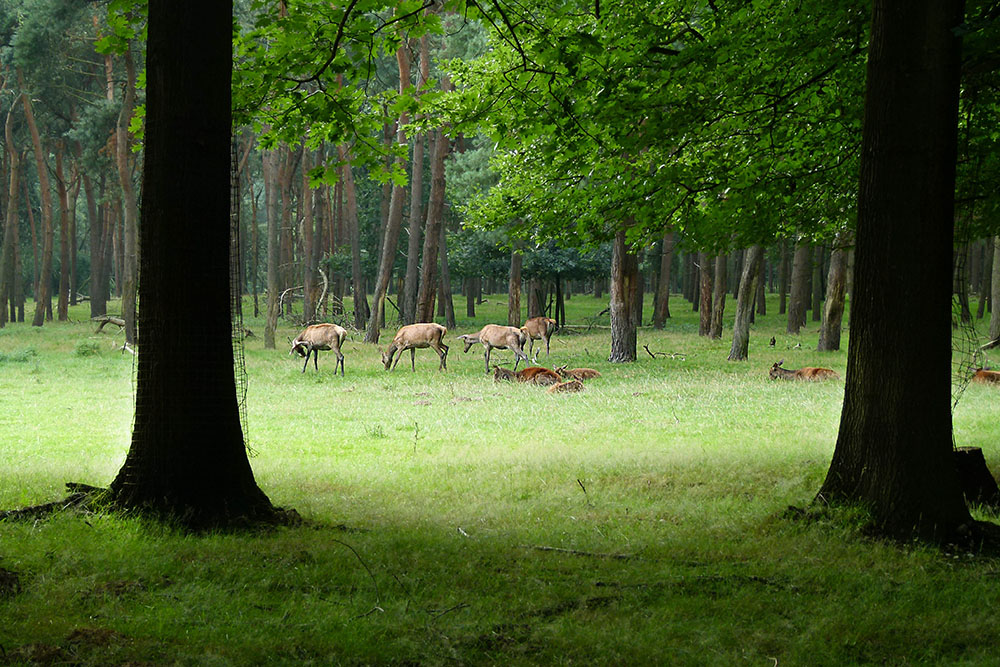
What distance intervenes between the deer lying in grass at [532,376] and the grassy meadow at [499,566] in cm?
643

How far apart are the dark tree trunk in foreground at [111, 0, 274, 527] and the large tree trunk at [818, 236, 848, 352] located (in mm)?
21080

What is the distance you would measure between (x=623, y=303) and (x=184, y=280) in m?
18.4

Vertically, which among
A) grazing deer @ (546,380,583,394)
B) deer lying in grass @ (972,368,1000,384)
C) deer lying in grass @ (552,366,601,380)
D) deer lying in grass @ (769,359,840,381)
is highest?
deer lying in grass @ (972,368,1000,384)

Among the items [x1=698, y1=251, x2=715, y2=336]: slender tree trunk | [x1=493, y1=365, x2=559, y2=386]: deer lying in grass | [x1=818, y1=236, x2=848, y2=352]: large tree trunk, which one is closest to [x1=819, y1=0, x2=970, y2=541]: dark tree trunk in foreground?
[x1=493, y1=365, x2=559, y2=386]: deer lying in grass

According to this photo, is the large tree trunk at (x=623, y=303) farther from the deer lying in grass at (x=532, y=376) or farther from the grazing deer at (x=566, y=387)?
the grazing deer at (x=566, y=387)

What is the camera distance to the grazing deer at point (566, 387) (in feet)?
55.8

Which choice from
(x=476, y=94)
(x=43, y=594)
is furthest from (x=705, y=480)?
(x=43, y=594)

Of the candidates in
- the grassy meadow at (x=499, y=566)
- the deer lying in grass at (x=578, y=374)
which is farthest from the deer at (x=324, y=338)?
the grassy meadow at (x=499, y=566)

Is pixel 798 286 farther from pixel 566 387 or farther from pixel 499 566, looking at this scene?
pixel 499 566

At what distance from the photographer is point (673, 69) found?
25.6 feet

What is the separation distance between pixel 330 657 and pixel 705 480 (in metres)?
5.27

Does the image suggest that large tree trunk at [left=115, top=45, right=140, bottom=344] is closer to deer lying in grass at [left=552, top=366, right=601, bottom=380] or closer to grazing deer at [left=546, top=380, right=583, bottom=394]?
deer lying in grass at [left=552, top=366, right=601, bottom=380]

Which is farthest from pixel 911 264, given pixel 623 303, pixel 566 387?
pixel 623 303

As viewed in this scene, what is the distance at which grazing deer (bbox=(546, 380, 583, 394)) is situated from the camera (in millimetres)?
17016
